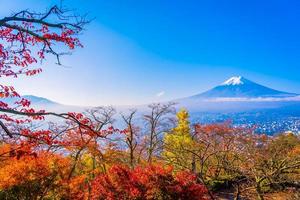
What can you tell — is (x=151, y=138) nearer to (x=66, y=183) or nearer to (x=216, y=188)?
(x=216, y=188)

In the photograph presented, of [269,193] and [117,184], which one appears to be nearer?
[117,184]

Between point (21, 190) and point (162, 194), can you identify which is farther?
point (21, 190)

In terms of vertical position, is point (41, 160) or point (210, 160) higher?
point (41, 160)

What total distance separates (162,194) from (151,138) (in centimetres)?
1902

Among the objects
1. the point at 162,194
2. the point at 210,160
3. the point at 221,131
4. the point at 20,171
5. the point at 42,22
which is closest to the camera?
the point at 42,22

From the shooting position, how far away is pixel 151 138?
28.5 m

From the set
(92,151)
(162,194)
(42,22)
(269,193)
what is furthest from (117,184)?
(269,193)

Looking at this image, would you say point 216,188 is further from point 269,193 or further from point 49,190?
point 49,190

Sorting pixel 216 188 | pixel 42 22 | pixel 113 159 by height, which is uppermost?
pixel 42 22

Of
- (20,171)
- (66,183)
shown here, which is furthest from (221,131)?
(20,171)

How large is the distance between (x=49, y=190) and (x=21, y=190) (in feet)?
3.31

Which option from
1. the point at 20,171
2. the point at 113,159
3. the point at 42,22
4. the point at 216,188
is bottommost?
the point at 216,188

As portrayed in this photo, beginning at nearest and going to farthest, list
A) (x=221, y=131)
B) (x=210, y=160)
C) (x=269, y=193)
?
(x=269, y=193)
(x=210, y=160)
(x=221, y=131)

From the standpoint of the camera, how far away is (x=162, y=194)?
9.49 m
